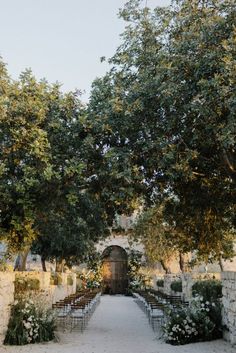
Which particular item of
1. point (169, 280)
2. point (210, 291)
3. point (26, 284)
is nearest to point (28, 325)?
point (26, 284)

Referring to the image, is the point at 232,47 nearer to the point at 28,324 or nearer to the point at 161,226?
the point at 28,324

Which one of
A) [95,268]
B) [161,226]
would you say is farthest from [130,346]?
[95,268]

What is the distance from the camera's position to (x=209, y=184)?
11.8 m

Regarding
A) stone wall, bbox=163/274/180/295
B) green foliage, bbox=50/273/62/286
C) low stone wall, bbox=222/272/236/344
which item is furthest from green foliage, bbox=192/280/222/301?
stone wall, bbox=163/274/180/295

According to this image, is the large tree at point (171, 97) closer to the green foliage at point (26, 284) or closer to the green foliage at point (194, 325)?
the green foliage at point (194, 325)

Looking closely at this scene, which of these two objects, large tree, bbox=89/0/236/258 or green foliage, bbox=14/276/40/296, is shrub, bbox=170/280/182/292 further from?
large tree, bbox=89/0/236/258

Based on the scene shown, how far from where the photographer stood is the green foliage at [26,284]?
1370cm

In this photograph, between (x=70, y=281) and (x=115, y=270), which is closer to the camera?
(x=70, y=281)

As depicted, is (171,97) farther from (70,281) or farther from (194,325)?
(70,281)

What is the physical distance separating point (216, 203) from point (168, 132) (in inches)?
138

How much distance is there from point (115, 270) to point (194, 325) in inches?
1074

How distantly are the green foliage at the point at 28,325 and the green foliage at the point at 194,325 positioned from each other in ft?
10.1

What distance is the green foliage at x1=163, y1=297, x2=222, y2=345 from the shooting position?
10.8m

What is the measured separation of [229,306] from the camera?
10.4 meters
